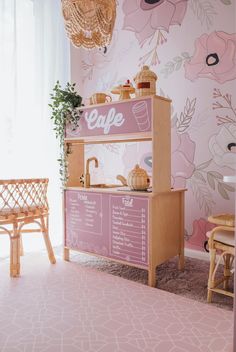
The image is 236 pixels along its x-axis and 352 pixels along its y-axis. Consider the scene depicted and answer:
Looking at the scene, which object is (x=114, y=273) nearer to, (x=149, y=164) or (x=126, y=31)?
(x=149, y=164)

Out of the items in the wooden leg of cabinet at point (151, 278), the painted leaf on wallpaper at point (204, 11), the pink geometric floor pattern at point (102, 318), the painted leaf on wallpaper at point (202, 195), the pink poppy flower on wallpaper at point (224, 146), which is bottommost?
the pink geometric floor pattern at point (102, 318)

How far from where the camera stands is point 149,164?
327 centimetres

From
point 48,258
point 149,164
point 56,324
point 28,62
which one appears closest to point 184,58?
point 149,164

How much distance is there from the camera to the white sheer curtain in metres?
3.07

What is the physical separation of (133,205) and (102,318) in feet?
2.81

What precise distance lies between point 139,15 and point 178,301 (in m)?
2.79

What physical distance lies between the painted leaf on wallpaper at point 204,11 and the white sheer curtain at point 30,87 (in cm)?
150

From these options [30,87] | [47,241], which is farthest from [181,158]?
[30,87]

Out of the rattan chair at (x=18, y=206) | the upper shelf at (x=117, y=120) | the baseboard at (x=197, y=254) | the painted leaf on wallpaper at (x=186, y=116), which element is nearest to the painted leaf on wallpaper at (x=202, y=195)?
the baseboard at (x=197, y=254)

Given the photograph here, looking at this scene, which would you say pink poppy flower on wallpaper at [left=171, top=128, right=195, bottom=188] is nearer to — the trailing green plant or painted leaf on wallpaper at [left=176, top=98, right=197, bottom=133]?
painted leaf on wallpaper at [left=176, top=98, right=197, bottom=133]

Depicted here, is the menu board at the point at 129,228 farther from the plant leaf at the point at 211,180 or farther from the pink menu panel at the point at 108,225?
the plant leaf at the point at 211,180

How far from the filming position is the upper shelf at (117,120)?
7.67 feet

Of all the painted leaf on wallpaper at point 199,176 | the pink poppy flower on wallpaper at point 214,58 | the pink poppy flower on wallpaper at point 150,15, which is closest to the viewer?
the pink poppy flower on wallpaper at point 214,58

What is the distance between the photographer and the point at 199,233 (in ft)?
9.75
